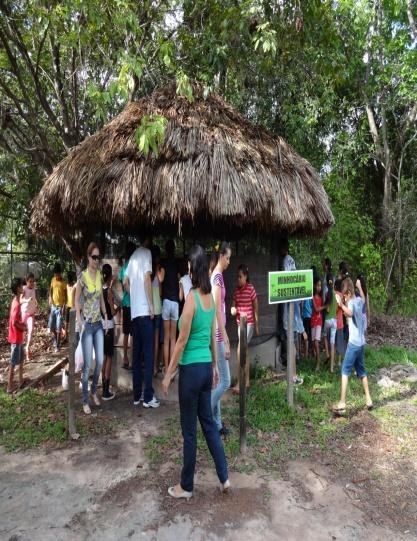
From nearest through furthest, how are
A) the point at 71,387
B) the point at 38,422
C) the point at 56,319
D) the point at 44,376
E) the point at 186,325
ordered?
the point at 186,325 < the point at 71,387 < the point at 38,422 < the point at 44,376 < the point at 56,319

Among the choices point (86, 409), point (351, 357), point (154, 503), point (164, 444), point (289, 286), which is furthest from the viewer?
point (351, 357)

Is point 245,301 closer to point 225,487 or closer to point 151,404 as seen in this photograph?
point 151,404

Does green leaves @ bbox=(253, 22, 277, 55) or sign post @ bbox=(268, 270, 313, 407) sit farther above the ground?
green leaves @ bbox=(253, 22, 277, 55)

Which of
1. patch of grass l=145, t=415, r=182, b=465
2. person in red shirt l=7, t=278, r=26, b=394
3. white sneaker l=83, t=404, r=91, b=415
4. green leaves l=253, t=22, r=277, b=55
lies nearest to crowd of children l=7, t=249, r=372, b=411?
person in red shirt l=7, t=278, r=26, b=394

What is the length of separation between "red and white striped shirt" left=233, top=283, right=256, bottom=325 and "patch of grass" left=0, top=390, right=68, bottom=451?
8.53 feet

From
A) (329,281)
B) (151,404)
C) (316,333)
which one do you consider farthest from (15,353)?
(329,281)

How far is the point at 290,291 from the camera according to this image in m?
4.74

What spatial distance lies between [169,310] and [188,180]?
5.73 ft

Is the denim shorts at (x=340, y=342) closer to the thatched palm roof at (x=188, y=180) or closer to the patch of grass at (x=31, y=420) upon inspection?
the thatched palm roof at (x=188, y=180)

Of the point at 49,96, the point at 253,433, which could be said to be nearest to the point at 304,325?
the point at 253,433

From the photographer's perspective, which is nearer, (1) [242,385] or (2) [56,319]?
(1) [242,385]

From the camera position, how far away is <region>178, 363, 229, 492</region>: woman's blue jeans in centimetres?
315

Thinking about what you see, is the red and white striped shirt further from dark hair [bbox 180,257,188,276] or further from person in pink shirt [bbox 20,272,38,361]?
person in pink shirt [bbox 20,272,38,361]

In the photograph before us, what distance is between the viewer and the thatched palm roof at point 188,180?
5.21m
